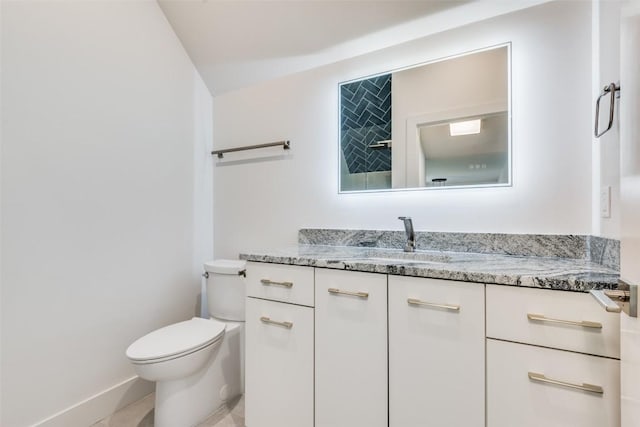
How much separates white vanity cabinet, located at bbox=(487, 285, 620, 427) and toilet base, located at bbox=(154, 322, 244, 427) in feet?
4.59

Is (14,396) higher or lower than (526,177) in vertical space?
lower

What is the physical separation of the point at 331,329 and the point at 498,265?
706 mm

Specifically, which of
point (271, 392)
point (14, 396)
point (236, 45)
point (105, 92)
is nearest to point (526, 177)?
point (271, 392)

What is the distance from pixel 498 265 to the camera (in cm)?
117

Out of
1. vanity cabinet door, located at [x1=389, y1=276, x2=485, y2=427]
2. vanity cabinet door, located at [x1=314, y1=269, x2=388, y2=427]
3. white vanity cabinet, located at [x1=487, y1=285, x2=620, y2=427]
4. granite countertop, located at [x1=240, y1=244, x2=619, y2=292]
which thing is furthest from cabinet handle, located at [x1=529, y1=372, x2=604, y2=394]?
vanity cabinet door, located at [x1=314, y1=269, x2=388, y2=427]

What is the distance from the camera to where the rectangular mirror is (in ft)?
5.09

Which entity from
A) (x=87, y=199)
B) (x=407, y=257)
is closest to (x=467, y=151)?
(x=407, y=257)

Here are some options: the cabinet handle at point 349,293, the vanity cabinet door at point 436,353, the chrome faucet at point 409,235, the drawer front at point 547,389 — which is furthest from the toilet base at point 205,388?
the drawer front at point 547,389

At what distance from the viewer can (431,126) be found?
5.63ft

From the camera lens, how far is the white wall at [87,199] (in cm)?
142

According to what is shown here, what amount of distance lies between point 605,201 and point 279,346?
1.49 meters

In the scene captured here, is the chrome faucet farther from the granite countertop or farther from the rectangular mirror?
the rectangular mirror

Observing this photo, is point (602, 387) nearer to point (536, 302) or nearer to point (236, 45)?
point (536, 302)

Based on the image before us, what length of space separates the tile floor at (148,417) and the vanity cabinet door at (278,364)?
0.79 feet
